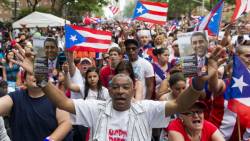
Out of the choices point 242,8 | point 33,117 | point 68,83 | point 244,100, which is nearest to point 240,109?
point 244,100

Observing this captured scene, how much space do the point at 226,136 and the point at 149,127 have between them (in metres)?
1.28

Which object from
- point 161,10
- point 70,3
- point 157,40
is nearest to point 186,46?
point 157,40

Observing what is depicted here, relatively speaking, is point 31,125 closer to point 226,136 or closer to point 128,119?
point 128,119

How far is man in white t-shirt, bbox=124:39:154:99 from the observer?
749 cm

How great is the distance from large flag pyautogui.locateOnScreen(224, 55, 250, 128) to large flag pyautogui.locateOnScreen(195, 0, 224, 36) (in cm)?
86

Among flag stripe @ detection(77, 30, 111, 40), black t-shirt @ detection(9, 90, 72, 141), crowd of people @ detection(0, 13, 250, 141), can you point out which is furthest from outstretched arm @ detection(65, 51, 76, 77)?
black t-shirt @ detection(9, 90, 72, 141)

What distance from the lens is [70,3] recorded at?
49.0 meters

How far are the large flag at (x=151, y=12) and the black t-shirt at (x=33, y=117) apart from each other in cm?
925

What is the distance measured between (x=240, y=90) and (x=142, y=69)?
294 cm

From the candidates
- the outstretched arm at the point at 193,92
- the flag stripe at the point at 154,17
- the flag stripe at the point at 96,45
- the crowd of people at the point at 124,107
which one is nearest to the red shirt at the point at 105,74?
the flag stripe at the point at 96,45

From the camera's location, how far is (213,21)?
221 inches

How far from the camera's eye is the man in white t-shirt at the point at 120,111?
396 centimetres

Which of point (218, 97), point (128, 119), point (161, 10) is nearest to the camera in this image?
point (128, 119)

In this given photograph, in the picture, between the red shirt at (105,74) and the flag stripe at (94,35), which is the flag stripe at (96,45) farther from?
the red shirt at (105,74)
